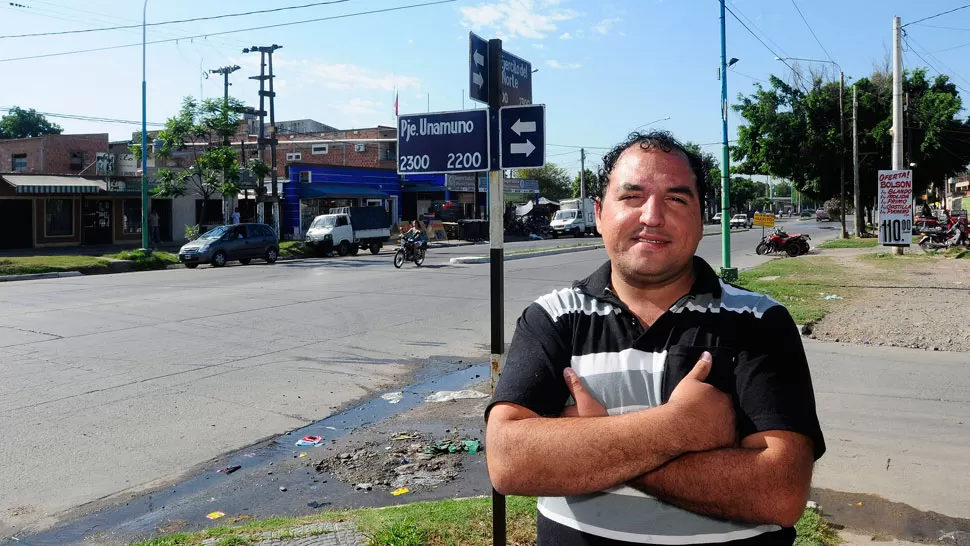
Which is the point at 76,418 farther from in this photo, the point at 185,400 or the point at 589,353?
the point at 589,353

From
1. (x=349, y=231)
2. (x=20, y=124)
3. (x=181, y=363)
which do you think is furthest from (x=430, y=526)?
(x=20, y=124)

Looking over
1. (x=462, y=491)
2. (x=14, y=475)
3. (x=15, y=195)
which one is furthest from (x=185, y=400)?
(x=15, y=195)

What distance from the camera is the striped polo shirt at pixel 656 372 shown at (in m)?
1.73

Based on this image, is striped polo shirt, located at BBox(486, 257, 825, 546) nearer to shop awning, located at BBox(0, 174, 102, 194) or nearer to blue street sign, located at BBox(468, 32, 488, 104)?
blue street sign, located at BBox(468, 32, 488, 104)

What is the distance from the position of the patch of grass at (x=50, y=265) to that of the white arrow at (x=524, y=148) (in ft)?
71.6

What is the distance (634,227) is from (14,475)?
5.10 metres

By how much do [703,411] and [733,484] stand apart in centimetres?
17

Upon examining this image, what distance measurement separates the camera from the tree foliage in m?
39.6

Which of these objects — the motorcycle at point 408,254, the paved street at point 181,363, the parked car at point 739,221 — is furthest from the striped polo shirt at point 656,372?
the parked car at point 739,221

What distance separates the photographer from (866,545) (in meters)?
3.81

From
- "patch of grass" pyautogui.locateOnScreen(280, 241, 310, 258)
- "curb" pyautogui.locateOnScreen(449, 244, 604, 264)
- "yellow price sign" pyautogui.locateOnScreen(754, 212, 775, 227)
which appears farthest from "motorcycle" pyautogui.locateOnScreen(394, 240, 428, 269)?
"yellow price sign" pyautogui.locateOnScreen(754, 212, 775, 227)

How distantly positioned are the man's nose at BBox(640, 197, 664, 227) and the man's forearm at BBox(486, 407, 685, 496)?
19.7 inches

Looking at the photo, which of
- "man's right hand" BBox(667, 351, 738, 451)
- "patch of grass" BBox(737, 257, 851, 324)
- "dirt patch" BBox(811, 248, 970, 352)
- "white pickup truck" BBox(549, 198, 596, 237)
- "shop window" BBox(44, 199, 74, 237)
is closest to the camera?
"man's right hand" BBox(667, 351, 738, 451)

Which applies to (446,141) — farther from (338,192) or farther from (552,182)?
(552,182)
